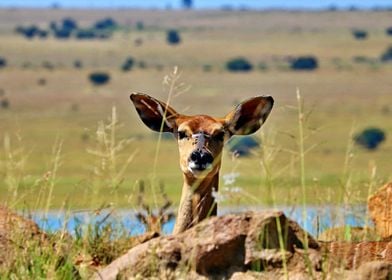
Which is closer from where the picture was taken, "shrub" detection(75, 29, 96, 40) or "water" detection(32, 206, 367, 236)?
"water" detection(32, 206, 367, 236)

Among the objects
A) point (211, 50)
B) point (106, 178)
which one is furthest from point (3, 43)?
point (106, 178)

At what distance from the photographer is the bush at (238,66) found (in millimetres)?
123544

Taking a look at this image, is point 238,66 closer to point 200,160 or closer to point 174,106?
A: point 174,106

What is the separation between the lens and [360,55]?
140500 mm

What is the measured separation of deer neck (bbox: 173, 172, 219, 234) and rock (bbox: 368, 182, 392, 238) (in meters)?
1.53

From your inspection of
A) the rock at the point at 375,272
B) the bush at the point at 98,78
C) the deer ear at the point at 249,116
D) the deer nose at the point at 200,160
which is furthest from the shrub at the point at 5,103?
the rock at the point at 375,272

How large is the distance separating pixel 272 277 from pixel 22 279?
146cm

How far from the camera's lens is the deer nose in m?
10.6

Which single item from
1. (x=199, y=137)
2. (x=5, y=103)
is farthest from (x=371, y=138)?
(x=199, y=137)

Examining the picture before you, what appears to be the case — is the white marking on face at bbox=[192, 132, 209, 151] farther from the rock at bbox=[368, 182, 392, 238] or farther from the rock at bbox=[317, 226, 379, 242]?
the rock at bbox=[368, 182, 392, 238]

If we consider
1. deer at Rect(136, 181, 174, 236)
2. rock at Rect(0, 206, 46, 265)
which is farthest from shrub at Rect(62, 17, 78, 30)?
rock at Rect(0, 206, 46, 265)

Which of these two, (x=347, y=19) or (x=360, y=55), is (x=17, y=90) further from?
(x=347, y=19)

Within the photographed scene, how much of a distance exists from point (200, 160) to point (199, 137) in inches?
17.5

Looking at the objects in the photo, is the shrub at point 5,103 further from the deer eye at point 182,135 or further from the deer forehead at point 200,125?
the deer eye at point 182,135
